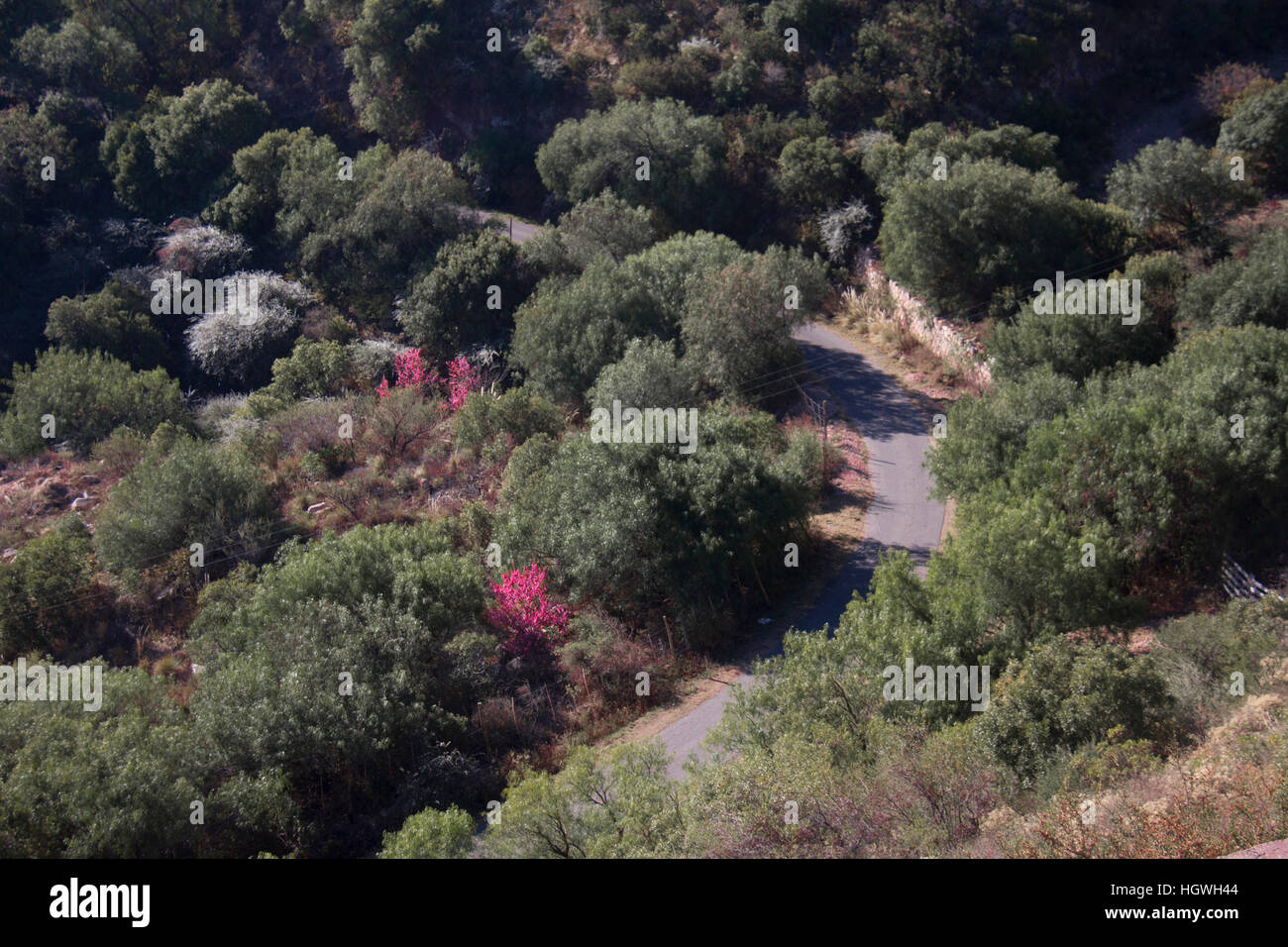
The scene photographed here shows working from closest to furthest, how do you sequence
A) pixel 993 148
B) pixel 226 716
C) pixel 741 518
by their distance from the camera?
pixel 226 716, pixel 741 518, pixel 993 148

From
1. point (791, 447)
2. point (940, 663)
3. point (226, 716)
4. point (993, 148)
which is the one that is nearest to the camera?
point (940, 663)

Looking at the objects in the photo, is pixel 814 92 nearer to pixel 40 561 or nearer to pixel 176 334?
pixel 176 334

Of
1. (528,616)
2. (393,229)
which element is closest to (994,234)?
(528,616)

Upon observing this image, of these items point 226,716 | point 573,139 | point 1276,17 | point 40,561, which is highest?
point 1276,17

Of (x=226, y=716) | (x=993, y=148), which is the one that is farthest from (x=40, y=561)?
(x=993, y=148)

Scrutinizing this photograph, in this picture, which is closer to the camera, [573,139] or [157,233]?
[573,139]

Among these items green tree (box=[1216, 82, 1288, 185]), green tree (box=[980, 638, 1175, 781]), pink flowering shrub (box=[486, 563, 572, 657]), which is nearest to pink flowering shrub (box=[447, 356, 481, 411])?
pink flowering shrub (box=[486, 563, 572, 657])

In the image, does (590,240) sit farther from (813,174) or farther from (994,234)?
(994,234)

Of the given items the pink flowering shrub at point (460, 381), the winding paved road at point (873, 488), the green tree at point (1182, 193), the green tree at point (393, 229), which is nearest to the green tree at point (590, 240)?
the green tree at point (393, 229)
